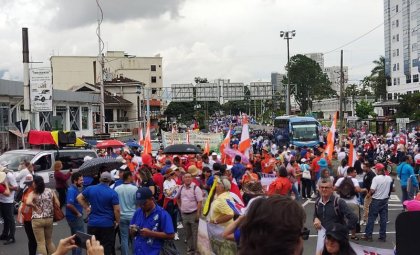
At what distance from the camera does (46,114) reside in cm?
3650

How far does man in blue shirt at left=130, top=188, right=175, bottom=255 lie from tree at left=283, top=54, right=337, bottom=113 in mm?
91723

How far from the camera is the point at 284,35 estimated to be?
5641 centimetres

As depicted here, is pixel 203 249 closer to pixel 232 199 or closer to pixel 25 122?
pixel 232 199

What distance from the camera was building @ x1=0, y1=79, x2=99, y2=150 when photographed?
93.3 ft

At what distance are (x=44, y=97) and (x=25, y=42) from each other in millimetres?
2129

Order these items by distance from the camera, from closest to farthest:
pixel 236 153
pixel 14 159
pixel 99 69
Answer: pixel 14 159, pixel 236 153, pixel 99 69

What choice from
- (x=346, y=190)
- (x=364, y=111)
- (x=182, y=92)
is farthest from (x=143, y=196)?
(x=364, y=111)

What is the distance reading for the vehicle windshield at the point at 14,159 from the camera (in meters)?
15.3

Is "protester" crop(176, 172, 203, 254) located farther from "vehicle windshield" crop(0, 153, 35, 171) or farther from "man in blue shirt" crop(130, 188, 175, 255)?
"vehicle windshield" crop(0, 153, 35, 171)

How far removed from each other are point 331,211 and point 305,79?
92312mm

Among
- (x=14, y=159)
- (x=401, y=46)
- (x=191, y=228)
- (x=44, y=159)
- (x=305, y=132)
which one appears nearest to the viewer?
(x=191, y=228)

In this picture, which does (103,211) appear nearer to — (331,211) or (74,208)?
(74,208)

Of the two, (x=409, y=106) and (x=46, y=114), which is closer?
(x=46, y=114)

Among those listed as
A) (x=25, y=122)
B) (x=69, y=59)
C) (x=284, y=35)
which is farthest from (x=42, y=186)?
(x=69, y=59)
